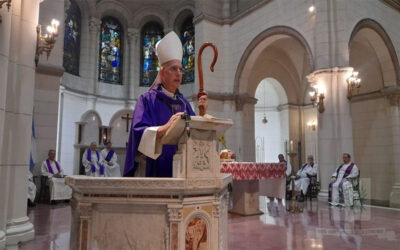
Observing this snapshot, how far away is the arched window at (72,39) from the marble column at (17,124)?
10.1m

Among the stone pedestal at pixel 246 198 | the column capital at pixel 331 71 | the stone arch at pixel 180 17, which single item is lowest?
the stone pedestal at pixel 246 198

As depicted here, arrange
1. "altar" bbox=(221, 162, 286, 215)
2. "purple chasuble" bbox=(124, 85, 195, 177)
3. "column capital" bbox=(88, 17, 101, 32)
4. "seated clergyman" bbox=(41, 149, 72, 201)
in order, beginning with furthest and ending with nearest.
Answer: "column capital" bbox=(88, 17, 101, 32)
"seated clergyman" bbox=(41, 149, 72, 201)
"altar" bbox=(221, 162, 286, 215)
"purple chasuble" bbox=(124, 85, 195, 177)

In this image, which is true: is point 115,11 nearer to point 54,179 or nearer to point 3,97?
point 54,179

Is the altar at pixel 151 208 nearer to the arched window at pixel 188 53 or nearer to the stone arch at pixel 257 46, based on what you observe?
the stone arch at pixel 257 46

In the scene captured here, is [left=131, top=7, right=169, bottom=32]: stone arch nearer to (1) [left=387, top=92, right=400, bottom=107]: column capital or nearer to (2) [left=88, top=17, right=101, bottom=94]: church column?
(2) [left=88, top=17, right=101, bottom=94]: church column

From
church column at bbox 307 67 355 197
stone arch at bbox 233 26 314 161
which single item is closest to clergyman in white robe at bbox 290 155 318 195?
church column at bbox 307 67 355 197

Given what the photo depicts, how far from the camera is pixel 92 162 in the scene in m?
9.75

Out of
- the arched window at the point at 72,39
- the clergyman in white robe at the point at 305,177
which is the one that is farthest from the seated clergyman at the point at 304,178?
the arched window at the point at 72,39

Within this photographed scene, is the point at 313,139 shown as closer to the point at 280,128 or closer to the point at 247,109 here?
the point at 280,128

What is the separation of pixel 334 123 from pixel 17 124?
287 inches

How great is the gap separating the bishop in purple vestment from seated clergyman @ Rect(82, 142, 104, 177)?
795 cm

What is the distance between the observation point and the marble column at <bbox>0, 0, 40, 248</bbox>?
3910 millimetres

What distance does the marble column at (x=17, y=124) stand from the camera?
391 cm

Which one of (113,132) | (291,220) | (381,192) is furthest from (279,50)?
(291,220)
